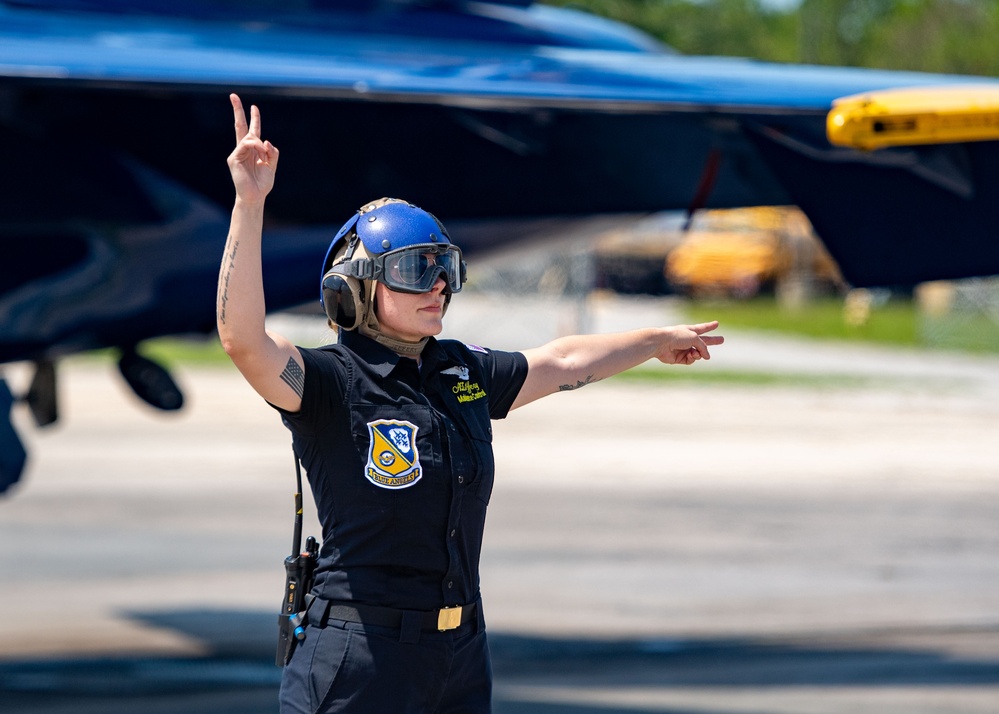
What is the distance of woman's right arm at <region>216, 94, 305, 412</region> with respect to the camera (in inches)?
129

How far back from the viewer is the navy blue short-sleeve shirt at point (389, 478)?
3.47 metres

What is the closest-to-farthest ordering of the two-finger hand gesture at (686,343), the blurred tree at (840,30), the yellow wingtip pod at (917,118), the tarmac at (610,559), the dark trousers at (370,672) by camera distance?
the dark trousers at (370,672) → the two-finger hand gesture at (686,343) → the yellow wingtip pod at (917,118) → the tarmac at (610,559) → the blurred tree at (840,30)

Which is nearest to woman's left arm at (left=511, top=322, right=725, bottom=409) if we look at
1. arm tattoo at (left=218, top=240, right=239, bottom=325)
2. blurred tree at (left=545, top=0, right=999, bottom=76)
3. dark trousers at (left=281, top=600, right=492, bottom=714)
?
dark trousers at (left=281, top=600, right=492, bottom=714)

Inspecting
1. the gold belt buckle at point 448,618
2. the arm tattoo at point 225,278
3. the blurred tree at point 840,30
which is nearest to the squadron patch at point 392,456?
the gold belt buckle at point 448,618

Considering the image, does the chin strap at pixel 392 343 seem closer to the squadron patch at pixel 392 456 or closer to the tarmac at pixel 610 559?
the squadron patch at pixel 392 456

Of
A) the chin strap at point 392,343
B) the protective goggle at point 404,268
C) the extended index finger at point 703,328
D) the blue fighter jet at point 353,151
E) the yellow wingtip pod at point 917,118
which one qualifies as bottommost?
the chin strap at point 392,343

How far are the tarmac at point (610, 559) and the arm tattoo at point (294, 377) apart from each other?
4086 mm

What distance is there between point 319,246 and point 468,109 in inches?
42.3

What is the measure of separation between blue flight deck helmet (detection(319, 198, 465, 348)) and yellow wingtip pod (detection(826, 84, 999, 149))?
2099 millimetres

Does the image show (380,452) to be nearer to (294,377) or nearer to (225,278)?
(294,377)

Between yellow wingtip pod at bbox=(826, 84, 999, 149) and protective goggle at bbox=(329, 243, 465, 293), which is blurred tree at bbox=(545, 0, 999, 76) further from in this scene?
protective goggle at bbox=(329, 243, 465, 293)

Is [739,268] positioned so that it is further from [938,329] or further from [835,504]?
[835,504]

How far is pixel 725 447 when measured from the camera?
55.8 feet

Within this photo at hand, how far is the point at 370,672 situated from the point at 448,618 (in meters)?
0.22
